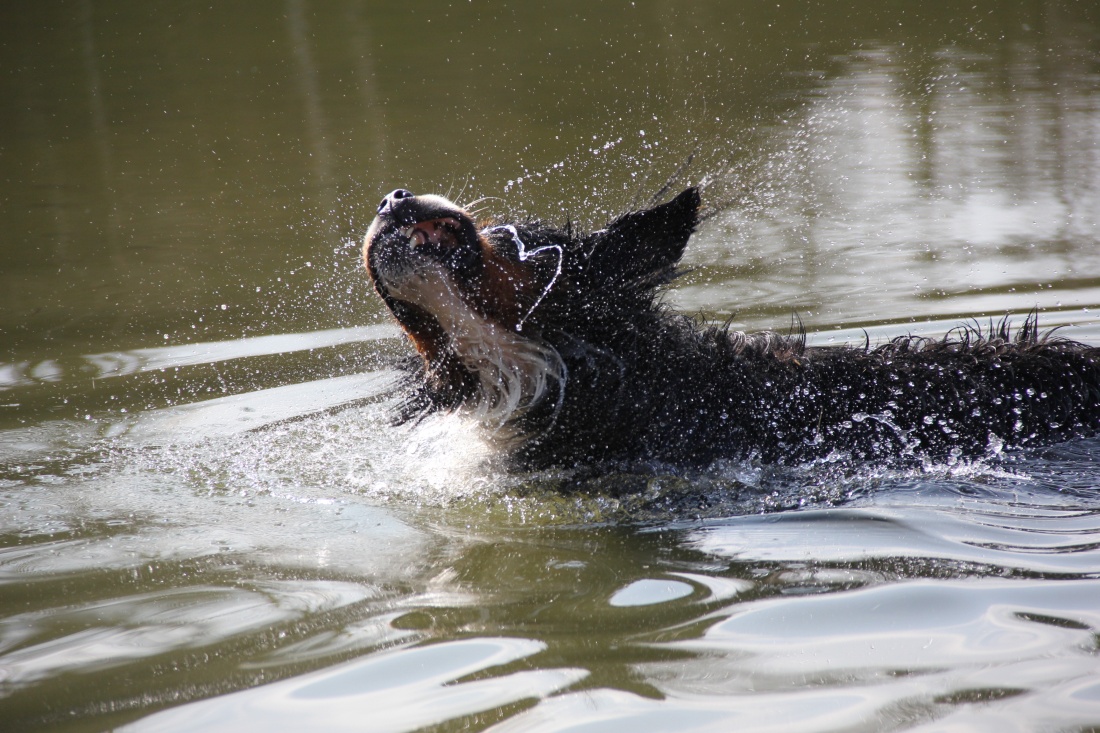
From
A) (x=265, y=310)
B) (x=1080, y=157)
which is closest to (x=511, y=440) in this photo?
(x=265, y=310)

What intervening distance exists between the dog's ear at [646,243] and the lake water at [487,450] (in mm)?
562

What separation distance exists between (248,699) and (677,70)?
481 inches

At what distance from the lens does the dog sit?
4.05 meters

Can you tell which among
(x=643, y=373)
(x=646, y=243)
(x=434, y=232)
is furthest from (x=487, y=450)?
(x=646, y=243)

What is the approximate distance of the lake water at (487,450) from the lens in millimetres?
2750

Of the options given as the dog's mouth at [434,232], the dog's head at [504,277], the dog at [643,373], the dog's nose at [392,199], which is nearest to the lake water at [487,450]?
the dog at [643,373]

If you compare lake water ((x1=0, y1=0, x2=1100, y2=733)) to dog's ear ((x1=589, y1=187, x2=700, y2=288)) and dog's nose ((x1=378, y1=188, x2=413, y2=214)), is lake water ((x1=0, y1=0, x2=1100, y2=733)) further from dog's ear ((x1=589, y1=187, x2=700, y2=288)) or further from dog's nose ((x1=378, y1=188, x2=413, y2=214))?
dog's nose ((x1=378, y1=188, x2=413, y2=214))

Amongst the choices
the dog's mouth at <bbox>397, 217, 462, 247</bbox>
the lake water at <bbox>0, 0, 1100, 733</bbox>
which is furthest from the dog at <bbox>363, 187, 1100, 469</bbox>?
the lake water at <bbox>0, 0, 1100, 733</bbox>

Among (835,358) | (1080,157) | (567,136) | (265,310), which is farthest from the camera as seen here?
(567,136)

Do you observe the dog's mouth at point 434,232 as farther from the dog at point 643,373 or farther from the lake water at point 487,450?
the lake water at point 487,450

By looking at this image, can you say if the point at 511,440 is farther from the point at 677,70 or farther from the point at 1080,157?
the point at 677,70

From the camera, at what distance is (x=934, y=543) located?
3.57m

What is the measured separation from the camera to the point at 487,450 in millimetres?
4387

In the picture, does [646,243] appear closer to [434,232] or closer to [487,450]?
[434,232]
